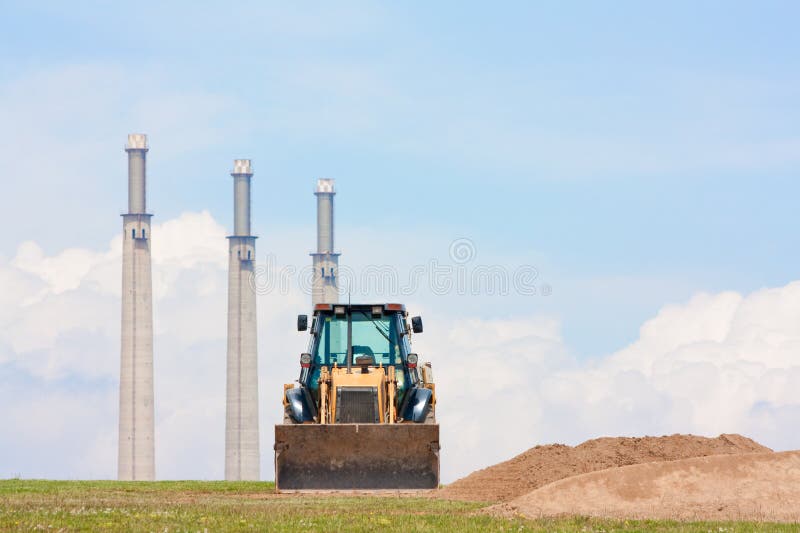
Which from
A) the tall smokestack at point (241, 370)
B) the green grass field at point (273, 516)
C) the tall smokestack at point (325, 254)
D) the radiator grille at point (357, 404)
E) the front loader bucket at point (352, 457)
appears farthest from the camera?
the tall smokestack at point (325, 254)

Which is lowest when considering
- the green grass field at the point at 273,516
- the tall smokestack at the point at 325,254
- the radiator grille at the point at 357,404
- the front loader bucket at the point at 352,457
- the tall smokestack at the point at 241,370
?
the green grass field at the point at 273,516

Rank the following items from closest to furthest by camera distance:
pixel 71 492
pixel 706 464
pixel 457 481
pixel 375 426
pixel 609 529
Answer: pixel 609 529 → pixel 706 464 → pixel 375 426 → pixel 71 492 → pixel 457 481

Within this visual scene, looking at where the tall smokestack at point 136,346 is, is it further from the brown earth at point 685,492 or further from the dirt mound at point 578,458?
the brown earth at point 685,492

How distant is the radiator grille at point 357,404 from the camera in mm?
30781

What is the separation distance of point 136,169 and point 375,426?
424 ft

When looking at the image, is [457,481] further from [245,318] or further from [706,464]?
[245,318]

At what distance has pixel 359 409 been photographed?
30797mm

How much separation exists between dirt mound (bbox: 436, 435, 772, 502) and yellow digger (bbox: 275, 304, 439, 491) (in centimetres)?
196

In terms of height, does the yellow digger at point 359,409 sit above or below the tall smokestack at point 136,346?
below

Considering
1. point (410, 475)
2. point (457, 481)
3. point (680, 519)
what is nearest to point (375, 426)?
point (410, 475)

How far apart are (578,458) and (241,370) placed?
122 meters

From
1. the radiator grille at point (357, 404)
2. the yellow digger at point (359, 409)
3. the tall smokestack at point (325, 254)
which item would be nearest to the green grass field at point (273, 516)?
the yellow digger at point (359, 409)

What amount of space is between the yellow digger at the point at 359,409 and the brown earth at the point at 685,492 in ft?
15.2

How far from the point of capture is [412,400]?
31375mm
